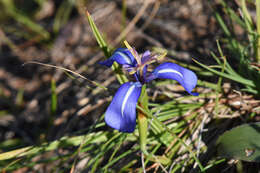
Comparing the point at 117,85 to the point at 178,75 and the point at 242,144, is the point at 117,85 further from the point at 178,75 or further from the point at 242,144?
the point at 242,144

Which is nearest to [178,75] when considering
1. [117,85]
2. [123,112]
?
[123,112]

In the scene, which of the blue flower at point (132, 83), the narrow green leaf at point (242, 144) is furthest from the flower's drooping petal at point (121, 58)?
the narrow green leaf at point (242, 144)

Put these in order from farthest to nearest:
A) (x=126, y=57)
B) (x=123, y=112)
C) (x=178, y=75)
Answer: (x=126, y=57) → (x=178, y=75) → (x=123, y=112)

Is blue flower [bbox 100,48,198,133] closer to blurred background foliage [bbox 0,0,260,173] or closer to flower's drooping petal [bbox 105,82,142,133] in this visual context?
flower's drooping petal [bbox 105,82,142,133]

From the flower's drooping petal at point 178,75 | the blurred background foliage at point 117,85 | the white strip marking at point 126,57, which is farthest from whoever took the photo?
the blurred background foliage at point 117,85

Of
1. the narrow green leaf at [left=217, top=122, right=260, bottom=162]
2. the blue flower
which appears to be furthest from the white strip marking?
the narrow green leaf at [left=217, top=122, right=260, bottom=162]

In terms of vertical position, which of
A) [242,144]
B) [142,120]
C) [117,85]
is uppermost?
[117,85]

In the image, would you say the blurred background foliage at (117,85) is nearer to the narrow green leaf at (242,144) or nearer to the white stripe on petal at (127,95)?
the narrow green leaf at (242,144)
